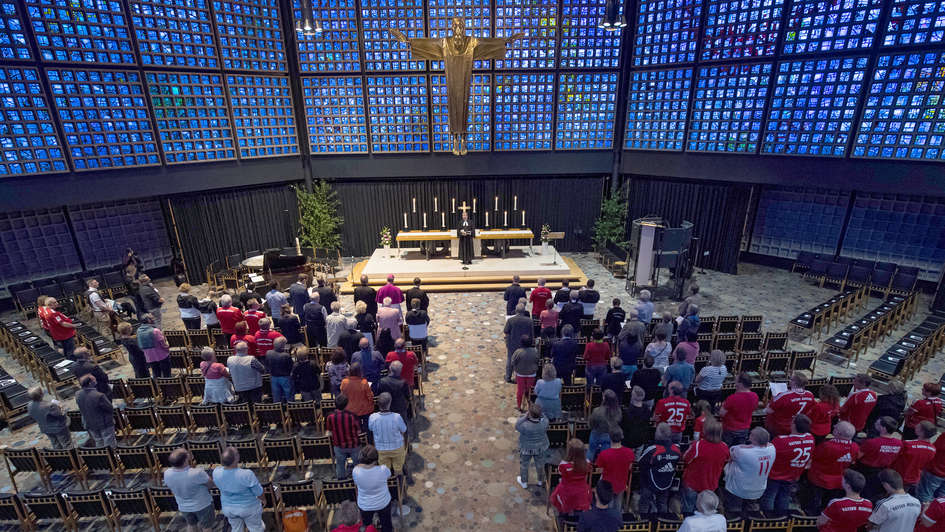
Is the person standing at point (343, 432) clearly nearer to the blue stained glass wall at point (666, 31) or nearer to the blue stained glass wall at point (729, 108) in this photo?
the blue stained glass wall at point (729, 108)

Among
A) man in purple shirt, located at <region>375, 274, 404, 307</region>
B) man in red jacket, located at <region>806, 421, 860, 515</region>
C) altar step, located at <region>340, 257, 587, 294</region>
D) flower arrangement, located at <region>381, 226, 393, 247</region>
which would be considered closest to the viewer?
man in red jacket, located at <region>806, 421, 860, 515</region>

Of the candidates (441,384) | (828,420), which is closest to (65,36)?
(441,384)

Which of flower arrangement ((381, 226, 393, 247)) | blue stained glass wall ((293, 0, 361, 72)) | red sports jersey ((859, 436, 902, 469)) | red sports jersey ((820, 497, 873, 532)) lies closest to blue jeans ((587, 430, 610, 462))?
red sports jersey ((820, 497, 873, 532))

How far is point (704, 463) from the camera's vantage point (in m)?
5.59

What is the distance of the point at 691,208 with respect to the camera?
1770 centimetres

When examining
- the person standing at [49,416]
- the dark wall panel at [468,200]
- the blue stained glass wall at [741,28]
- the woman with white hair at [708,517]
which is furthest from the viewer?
the dark wall panel at [468,200]

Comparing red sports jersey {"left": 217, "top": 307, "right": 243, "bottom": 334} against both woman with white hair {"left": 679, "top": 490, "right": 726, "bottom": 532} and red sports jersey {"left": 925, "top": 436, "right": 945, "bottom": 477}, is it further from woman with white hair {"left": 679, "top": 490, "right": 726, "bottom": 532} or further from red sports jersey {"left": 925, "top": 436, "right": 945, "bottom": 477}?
red sports jersey {"left": 925, "top": 436, "right": 945, "bottom": 477}

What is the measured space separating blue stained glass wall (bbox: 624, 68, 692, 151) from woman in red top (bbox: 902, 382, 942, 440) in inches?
491

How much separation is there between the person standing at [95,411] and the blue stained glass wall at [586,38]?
16.7 metres

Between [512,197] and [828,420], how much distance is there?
14.4 m

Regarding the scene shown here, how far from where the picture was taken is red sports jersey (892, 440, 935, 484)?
18.4ft

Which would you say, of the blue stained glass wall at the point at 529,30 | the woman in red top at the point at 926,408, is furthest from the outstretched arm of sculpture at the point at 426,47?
the woman in red top at the point at 926,408

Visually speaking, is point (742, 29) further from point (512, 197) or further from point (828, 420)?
point (828, 420)

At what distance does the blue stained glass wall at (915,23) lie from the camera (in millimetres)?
12087
